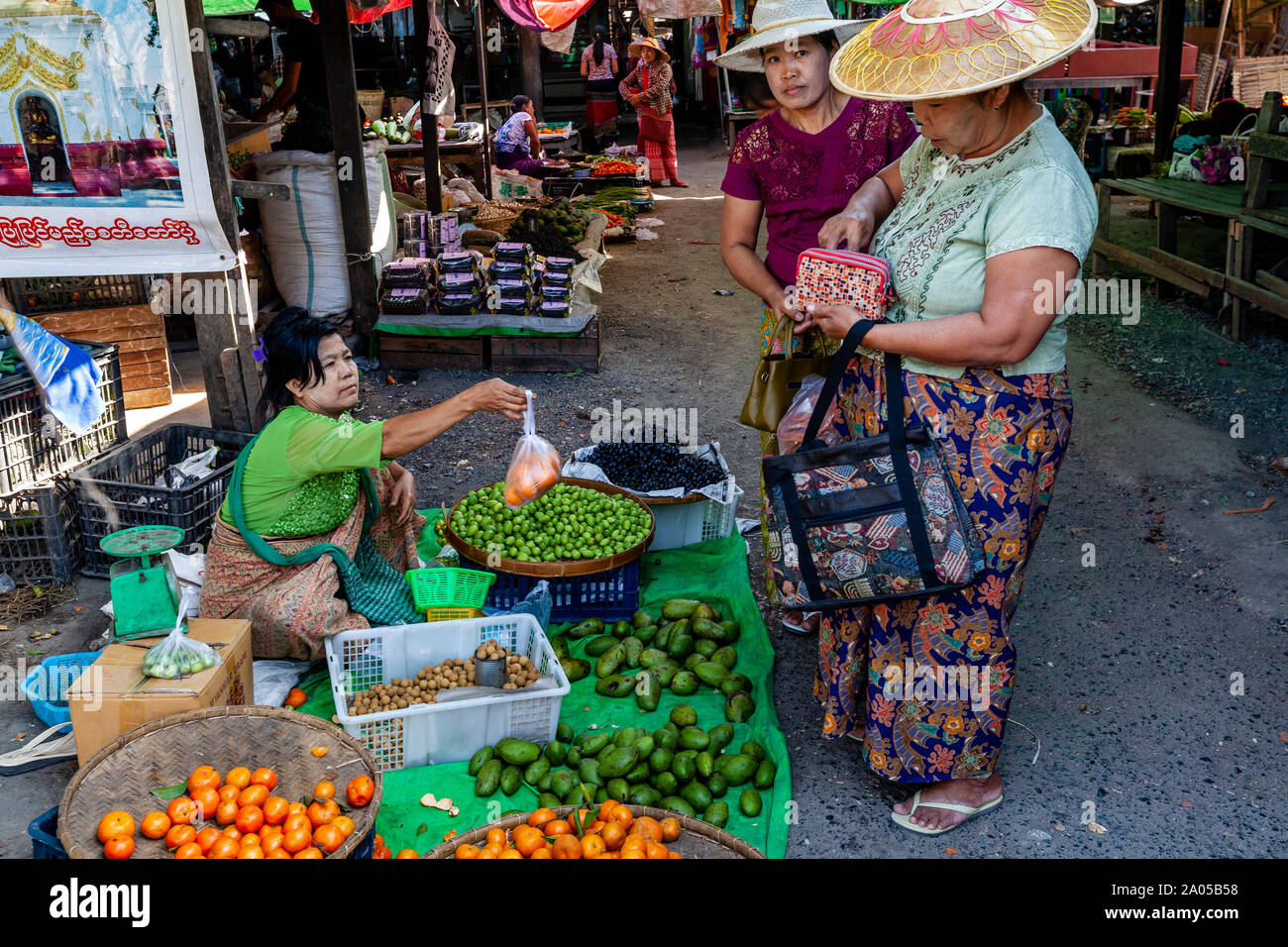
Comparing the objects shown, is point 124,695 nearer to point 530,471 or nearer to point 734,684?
point 530,471

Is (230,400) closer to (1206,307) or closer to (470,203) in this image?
(470,203)

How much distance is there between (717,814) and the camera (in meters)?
2.77

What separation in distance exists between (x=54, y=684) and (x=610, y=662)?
1.74 m

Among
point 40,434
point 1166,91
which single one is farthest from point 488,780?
point 1166,91

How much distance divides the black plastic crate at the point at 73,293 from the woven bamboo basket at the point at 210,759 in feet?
12.9

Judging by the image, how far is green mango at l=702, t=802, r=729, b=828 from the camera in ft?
9.07

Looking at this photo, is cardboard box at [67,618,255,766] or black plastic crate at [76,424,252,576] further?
black plastic crate at [76,424,252,576]

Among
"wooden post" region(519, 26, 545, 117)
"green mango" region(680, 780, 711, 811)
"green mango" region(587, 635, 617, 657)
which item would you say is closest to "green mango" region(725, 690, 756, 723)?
"green mango" region(680, 780, 711, 811)

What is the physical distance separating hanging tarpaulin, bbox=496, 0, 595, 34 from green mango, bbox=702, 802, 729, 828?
301 inches

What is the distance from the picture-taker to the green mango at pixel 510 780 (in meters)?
2.94

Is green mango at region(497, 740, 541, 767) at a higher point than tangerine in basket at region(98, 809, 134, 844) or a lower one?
lower

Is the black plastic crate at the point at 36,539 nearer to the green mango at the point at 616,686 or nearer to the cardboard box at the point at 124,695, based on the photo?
the cardboard box at the point at 124,695

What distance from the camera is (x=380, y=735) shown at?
2990mm

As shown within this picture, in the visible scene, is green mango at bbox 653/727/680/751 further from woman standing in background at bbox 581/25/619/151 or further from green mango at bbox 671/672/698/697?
woman standing in background at bbox 581/25/619/151
